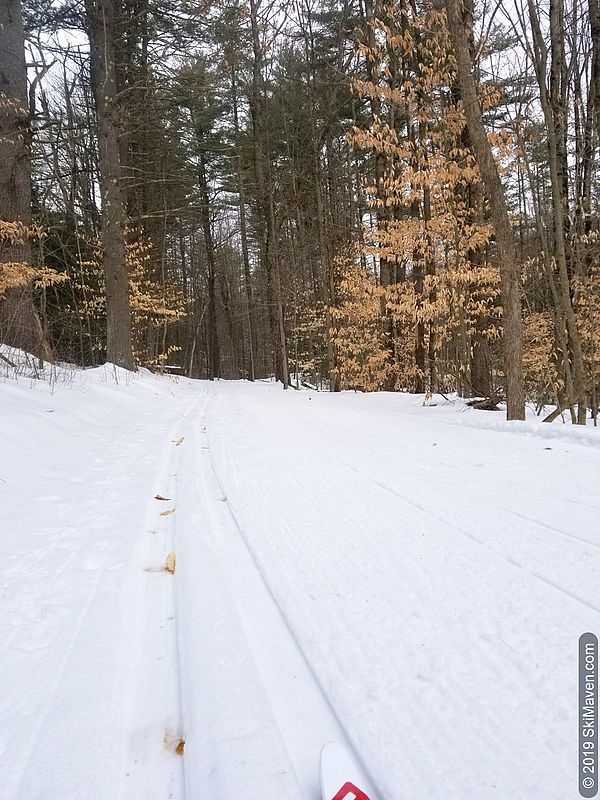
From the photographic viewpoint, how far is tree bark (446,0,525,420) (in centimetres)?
548

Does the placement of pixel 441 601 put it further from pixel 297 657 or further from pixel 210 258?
pixel 210 258

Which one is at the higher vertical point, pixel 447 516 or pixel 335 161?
pixel 335 161

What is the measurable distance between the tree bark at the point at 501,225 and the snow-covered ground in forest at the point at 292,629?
2.66 meters

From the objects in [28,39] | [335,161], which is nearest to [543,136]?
[28,39]

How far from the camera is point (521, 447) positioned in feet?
12.8

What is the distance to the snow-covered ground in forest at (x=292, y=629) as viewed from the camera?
908 mm

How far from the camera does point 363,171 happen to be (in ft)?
49.0

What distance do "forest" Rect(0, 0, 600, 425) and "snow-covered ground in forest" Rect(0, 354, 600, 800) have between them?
3.99m

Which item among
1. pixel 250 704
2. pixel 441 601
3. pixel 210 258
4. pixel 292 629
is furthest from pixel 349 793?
pixel 210 258

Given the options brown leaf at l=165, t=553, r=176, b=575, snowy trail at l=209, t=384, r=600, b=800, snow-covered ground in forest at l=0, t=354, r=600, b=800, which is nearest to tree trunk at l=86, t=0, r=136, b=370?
snow-covered ground in forest at l=0, t=354, r=600, b=800

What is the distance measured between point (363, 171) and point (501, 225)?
35.8ft

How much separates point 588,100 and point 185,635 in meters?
8.77

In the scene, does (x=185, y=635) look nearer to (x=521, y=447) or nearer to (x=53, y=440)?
(x=53, y=440)

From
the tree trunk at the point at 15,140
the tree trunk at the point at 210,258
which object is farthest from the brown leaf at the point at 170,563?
the tree trunk at the point at 210,258
